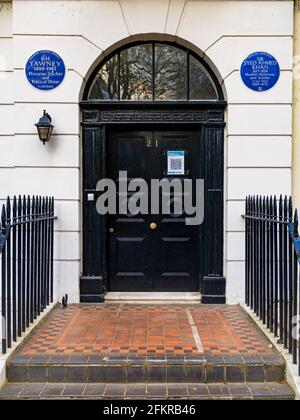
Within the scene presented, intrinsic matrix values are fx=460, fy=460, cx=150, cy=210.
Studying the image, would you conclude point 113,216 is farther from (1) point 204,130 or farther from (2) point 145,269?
(1) point 204,130

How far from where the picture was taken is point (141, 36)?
6.70m

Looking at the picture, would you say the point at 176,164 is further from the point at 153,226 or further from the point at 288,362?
the point at 288,362

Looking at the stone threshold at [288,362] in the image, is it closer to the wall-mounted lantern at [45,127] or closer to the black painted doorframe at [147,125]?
the black painted doorframe at [147,125]

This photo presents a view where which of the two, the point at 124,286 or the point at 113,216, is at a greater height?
the point at 113,216

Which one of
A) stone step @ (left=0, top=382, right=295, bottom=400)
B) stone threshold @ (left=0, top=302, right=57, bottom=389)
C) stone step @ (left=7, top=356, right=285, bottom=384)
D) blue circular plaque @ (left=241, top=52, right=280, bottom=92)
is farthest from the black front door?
stone step @ (left=0, top=382, right=295, bottom=400)

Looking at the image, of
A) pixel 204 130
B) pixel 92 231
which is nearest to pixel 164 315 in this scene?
pixel 92 231

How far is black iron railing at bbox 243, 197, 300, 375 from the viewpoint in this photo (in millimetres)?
4496

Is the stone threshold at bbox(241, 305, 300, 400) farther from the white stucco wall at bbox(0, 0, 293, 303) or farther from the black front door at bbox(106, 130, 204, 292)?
the black front door at bbox(106, 130, 204, 292)

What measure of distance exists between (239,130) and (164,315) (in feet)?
9.24

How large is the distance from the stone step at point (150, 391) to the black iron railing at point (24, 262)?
1.65ft

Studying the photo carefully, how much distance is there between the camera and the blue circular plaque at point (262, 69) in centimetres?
657

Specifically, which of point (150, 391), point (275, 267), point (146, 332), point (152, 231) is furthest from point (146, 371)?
point (152, 231)

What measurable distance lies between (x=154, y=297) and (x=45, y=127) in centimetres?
291
